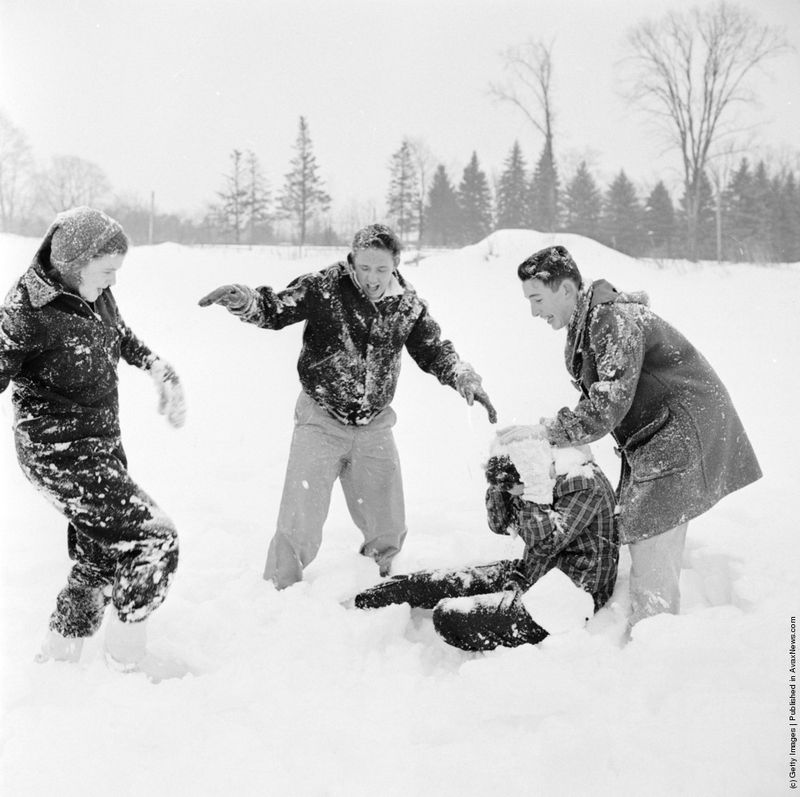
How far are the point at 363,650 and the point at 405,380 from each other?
4.86 metres

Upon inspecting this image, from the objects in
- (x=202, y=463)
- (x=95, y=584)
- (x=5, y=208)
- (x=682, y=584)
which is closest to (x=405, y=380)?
(x=202, y=463)

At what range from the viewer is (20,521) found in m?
4.17

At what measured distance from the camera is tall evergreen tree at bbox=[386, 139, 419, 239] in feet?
26.8

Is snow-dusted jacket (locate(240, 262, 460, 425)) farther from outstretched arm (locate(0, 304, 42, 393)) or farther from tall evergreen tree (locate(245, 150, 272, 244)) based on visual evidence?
tall evergreen tree (locate(245, 150, 272, 244))

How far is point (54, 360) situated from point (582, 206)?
7.65m

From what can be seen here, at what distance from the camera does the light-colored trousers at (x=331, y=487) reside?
3393 mm

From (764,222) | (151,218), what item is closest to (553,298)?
(764,222)

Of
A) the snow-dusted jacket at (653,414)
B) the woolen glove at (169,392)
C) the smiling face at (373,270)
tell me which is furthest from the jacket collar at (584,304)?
the woolen glove at (169,392)

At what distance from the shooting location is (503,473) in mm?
2943

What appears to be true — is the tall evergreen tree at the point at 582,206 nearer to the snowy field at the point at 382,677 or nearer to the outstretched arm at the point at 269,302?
the snowy field at the point at 382,677

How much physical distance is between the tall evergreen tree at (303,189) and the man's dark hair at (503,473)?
659 centimetres

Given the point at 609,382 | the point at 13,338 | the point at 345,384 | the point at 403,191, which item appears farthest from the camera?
the point at 403,191

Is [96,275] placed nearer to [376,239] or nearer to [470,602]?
[376,239]

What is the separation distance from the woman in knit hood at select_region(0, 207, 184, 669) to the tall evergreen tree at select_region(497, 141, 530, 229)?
689 cm
